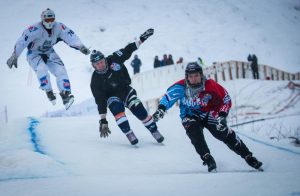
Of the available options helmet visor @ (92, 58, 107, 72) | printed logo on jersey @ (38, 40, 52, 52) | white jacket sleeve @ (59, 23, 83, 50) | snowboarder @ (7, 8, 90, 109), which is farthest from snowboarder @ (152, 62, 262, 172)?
printed logo on jersey @ (38, 40, 52, 52)

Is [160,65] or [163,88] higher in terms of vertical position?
[160,65]

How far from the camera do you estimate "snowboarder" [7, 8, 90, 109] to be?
5.06 meters

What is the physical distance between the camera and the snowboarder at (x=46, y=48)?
506 centimetres

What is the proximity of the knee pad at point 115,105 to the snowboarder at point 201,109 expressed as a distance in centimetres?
114

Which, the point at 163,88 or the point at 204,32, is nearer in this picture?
the point at 163,88

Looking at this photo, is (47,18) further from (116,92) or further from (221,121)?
(221,121)

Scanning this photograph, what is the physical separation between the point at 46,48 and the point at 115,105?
1.33 meters

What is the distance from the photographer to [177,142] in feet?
18.4

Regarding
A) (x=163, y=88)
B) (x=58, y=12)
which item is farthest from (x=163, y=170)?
(x=58, y=12)

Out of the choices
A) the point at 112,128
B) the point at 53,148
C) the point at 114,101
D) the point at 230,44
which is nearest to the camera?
the point at 53,148

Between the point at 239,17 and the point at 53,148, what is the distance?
30.6m

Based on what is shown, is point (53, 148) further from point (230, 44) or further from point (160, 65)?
point (230, 44)

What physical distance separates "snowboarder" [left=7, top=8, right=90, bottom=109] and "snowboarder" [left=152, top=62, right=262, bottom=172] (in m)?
1.86

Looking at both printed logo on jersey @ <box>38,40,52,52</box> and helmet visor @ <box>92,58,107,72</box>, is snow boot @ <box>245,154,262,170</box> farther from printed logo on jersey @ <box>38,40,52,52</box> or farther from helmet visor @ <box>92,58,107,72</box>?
printed logo on jersey @ <box>38,40,52,52</box>
